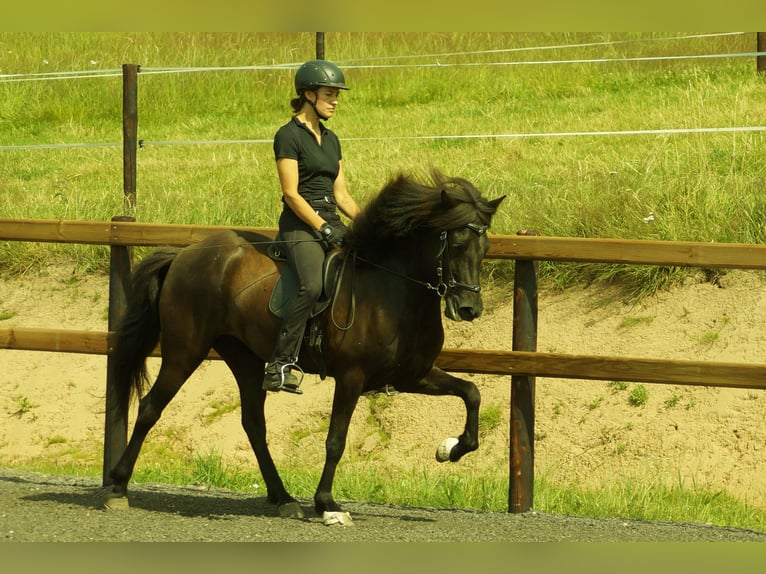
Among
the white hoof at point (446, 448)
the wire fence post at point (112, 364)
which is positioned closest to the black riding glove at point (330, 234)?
the white hoof at point (446, 448)

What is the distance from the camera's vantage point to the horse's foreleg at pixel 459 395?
22.6 ft

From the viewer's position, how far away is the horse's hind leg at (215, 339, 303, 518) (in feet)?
24.2

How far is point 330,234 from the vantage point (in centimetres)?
669

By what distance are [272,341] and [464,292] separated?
1247mm

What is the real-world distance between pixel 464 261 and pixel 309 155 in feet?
3.72

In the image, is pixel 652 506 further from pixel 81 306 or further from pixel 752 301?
pixel 81 306

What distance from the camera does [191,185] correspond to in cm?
1405

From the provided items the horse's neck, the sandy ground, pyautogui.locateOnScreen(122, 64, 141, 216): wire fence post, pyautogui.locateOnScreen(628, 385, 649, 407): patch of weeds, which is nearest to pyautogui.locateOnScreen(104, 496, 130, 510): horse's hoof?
the horse's neck

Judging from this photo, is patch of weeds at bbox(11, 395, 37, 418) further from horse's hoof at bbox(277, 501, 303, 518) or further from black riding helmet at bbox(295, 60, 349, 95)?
black riding helmet at bbox(295, 60, 349, 95)

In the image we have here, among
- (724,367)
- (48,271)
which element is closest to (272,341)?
(724,367)

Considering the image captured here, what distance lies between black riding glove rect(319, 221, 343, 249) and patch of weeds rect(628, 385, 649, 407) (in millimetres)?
3990

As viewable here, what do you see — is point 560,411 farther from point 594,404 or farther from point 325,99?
point 325,99

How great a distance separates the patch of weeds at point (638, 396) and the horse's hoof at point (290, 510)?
3.73 metres

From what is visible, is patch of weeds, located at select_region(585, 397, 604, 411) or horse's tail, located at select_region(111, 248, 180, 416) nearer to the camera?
horse's tail, located at select_region(111, 248, 180, 416)
